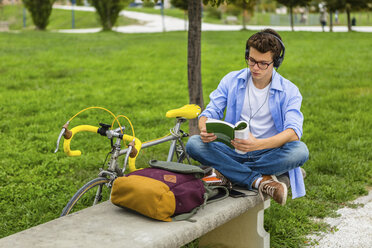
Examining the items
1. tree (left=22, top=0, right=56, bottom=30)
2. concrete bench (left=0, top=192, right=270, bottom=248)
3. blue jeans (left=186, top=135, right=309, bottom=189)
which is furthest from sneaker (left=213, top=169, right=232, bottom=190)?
tree (left=22, top=0, right=56, bottom=30)

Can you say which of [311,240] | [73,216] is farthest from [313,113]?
[73,216]

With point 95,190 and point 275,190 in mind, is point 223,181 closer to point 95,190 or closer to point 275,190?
point 275,190

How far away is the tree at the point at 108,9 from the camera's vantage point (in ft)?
96.3

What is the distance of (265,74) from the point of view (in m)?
3.46

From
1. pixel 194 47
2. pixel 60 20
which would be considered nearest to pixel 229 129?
pixel 194 47

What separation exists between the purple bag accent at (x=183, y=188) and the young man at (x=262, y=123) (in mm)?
411

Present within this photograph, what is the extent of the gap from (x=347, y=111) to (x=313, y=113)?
55 centimetres

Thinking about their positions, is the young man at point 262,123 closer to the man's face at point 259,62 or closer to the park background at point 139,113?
the man's face at point 259,62

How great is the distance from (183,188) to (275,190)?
2.47ft

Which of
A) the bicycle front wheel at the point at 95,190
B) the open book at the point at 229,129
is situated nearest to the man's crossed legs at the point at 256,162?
the open book at the point at 229,129

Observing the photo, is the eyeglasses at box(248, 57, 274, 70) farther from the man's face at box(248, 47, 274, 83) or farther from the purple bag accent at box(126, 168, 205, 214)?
the purple bag accent at box(126, 168, 205, 214)

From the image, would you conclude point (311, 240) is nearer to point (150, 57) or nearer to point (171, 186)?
point (171, 186)

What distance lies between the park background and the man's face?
1.37 metres

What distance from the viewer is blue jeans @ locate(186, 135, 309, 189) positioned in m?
3.38
